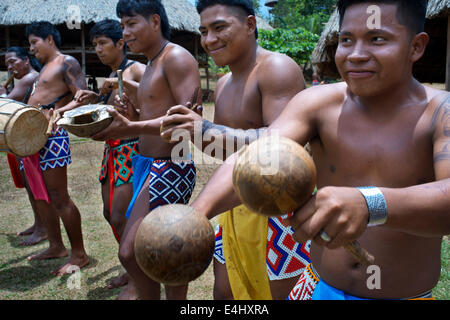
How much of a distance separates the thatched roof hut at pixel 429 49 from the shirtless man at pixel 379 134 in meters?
4.09

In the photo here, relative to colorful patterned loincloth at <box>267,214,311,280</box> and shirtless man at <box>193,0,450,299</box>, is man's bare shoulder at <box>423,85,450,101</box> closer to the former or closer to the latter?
shirtless man at <box>193,0,450,299</box>

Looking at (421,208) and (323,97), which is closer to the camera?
(421,208)

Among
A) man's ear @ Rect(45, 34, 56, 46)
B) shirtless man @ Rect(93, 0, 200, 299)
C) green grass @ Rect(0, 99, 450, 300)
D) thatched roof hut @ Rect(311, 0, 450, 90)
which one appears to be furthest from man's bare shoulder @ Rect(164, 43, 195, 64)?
thatched roof hut @ Rect(311, 0, 450, 90)

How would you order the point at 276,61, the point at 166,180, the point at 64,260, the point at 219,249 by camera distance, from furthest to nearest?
the point at 64,260
the point at 166,180
the point at 219,249
the point at 276,61

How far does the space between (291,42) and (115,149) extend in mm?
16695

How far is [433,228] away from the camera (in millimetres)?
1135

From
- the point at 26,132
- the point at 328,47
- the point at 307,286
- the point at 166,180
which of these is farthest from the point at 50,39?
the point at 328,47

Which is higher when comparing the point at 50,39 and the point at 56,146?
the point at 50,39

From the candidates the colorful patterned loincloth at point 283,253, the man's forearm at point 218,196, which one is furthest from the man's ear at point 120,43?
the man's forearm at point 218,196

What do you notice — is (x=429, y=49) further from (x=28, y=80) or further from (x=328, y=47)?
(x=28, y=80)

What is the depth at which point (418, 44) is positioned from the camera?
57.6 inches

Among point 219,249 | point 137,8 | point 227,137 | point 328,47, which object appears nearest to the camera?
point 227,137

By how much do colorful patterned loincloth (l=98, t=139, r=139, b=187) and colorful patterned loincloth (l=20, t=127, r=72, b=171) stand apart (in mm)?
635

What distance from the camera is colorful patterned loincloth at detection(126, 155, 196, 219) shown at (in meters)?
2.82
